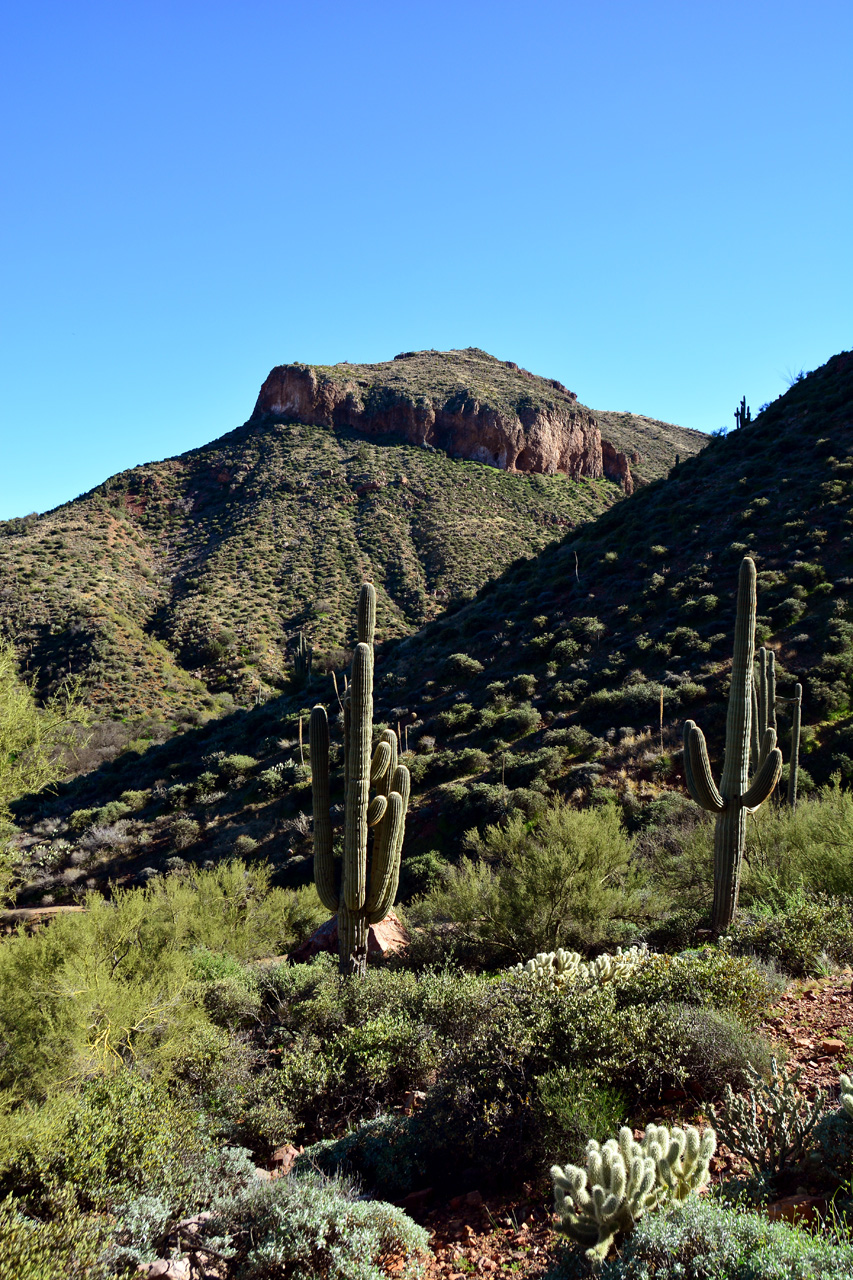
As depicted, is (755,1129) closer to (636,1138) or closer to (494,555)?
(636,1138)

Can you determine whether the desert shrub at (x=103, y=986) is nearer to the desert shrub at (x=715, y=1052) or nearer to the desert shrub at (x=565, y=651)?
the desert shrub at (x=715, y=1052)

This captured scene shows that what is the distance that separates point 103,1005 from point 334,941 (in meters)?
5.09

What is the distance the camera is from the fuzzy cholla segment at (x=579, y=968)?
648 cm

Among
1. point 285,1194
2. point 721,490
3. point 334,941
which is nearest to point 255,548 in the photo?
point 721,490

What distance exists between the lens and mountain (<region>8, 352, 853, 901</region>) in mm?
20500

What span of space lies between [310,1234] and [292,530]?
47.0 meters

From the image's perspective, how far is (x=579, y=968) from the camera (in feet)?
23.4

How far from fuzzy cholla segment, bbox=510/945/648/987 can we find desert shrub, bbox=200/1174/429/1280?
248 cm

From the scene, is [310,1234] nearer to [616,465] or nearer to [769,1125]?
[769,1125]

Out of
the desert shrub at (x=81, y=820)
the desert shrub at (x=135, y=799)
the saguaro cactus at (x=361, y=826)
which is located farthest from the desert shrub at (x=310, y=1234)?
the desert shrub at (x=135, y=799)

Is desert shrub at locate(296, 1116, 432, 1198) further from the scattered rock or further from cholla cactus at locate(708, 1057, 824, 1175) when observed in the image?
cholla cactus at locate(708, 1057, 824, 1175)

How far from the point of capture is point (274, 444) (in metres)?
58.3

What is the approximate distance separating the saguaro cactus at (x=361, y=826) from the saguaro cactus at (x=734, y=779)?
13.2 ft

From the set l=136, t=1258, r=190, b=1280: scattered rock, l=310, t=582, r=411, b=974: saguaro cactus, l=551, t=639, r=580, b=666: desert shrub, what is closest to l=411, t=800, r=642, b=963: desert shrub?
l=310, t=582, r=411, b=974: saguaro cactus
